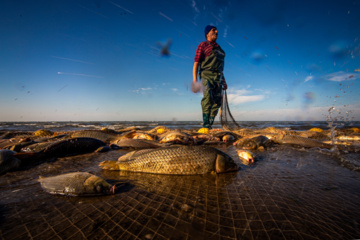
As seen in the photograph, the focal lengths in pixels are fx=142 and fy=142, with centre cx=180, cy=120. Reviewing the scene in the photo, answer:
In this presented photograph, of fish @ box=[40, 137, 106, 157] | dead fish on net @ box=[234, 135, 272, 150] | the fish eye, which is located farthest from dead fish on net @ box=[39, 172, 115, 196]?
dead fish on net @ box=[234, 135, 272, 150]

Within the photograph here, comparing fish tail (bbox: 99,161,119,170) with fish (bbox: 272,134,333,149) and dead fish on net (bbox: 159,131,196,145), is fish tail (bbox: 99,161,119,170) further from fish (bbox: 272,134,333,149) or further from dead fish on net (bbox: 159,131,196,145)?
fish (bbox: 272,134,333,149)

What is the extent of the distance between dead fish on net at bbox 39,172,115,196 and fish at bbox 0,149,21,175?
5.00ft

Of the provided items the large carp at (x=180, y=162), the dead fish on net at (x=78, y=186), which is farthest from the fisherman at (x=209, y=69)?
the dead fish on net at (x=78, y=186)

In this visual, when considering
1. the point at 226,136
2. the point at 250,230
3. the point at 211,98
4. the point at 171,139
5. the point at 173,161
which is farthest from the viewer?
the point at 211,98

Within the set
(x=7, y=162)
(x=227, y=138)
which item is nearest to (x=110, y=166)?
(x=7, y=162)

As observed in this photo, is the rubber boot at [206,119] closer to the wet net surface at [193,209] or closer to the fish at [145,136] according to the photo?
the fish at [145,136]

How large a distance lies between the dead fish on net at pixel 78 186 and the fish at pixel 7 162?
153 centimetres

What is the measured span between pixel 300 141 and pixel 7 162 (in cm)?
821

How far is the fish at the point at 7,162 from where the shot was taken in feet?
8.53

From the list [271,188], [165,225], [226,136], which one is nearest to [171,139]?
[226,136]

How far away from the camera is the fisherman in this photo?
7578mm

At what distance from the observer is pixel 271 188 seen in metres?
1.98

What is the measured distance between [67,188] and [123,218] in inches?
38.0

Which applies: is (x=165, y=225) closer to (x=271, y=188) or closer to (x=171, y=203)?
(x=171, y=203)
